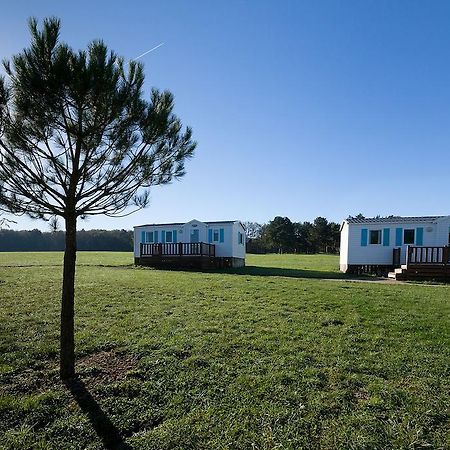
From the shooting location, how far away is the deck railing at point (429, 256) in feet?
49.2

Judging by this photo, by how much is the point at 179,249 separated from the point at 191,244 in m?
0.94

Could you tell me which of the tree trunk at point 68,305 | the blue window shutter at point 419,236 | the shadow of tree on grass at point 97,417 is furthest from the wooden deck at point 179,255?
the shadow of tree on grass at point 97,417

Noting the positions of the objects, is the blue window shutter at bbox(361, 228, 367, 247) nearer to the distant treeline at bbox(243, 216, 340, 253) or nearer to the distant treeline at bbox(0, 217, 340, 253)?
the distant treeline at bbox(0, 217, 340, 253)

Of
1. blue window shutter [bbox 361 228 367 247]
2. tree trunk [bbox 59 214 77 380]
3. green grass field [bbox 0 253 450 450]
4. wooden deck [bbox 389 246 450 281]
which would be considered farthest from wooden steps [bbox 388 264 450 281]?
tree trunk [bbox 59 214 77 380]

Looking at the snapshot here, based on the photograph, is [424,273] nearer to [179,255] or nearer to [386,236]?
[386,236]

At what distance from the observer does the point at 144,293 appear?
9.66 metres

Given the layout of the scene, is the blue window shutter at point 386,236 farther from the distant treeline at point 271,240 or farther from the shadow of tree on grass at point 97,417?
the distant treeline at point 271,240

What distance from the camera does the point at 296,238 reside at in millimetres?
62156

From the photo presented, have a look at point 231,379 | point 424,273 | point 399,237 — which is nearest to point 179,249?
point 399,237

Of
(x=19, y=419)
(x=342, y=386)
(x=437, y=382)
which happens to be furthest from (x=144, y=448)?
(x=437, y=382)

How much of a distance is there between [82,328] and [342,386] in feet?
15.5

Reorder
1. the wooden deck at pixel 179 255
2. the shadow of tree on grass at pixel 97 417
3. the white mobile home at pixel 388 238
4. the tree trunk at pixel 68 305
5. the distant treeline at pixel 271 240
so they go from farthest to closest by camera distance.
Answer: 1. the distant treeline at pixel 271 240
2. the wooden deck at pixel 179 255
3. the white mobile home at pixel 388 238
4. the tree trunk at pixel 68 305
5. the shadow of tree on grass at pixel 97 417

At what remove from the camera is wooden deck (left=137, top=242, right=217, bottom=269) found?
71.5 ft

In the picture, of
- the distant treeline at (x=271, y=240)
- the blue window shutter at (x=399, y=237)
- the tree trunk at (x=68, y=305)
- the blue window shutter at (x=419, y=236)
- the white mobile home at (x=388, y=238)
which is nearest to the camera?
the tree trunk at (x=68, y=305)
